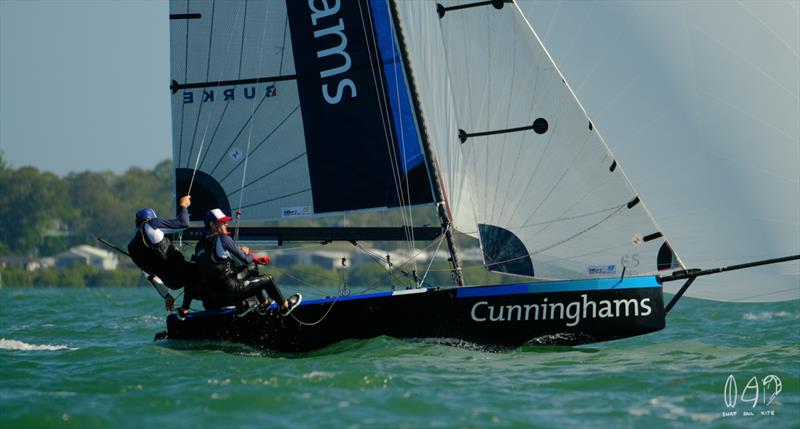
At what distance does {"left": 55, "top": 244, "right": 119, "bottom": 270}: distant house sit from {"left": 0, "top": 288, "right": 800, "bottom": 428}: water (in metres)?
57.4

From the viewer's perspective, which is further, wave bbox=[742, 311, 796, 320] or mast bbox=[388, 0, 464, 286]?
wave bbox=[742, 311, 796, 320]

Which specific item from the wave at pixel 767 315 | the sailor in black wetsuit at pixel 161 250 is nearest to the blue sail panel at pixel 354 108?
the sailor in black wetsuit at pixel 161 250

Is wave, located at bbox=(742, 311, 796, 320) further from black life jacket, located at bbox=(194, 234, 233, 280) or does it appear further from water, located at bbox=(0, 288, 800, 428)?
black life jacket, located at bbox=(194, 234, 233, 280)

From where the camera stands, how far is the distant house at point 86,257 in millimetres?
69812

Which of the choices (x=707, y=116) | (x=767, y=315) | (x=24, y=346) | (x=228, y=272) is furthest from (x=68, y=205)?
(x=707, y=116)

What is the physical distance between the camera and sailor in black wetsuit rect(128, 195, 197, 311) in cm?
1299

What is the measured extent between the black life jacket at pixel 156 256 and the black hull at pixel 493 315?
93 centimetres

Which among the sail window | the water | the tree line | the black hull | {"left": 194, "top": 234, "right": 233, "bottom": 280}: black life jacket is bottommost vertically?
the water

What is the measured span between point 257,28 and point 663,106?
4.95 m

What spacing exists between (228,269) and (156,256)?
95 centimetres

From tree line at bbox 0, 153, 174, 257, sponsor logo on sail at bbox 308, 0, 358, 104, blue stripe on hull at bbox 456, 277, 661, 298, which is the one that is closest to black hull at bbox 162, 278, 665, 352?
blue stripe on hull at bbox 456, 277, 661, 298

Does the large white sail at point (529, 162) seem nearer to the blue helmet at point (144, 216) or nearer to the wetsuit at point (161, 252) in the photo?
the wetsuit at point (161, 252)

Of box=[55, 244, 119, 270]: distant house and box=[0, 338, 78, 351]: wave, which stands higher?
box=[55, 244, 119, 270]: distant house

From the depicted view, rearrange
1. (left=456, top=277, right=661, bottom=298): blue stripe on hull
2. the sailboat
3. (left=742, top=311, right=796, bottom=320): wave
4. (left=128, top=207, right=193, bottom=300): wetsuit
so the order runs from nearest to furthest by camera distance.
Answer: (left=456, top=277, right=661, bottom=298): blue stripe on hull < the sailboat < (left=128, top=207, right=193, bottom=300): wetsuit < (left=742, top=311, right=796, bottom=320): wave
